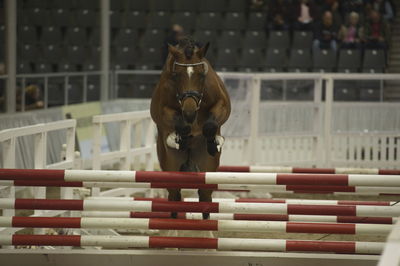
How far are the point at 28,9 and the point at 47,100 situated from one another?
5.86m

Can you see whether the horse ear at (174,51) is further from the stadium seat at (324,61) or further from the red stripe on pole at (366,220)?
the stadium seat at (324,61)

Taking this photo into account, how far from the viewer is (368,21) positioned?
17.1m

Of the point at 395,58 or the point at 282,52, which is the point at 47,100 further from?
the point at 395,58

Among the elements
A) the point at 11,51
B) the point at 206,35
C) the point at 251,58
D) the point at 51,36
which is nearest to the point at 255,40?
the point at 251,58

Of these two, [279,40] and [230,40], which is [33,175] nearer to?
[279,40]

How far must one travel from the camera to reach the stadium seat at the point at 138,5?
19.0 m

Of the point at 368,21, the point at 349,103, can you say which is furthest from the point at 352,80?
the point at 368,21

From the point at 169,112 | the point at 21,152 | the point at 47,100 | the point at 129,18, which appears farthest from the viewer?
the point at 129,18

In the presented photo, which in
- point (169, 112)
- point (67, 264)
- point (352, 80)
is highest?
point (352, 80)

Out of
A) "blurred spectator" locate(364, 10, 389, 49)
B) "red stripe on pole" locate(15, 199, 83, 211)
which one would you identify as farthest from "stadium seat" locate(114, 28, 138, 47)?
"red stripe on pole" locate(15, 199, 83, 211)

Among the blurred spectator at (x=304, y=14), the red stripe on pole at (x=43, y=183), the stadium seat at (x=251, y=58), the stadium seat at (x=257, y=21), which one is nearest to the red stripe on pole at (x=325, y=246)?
the red stripe on pole at (x=43, y=183)

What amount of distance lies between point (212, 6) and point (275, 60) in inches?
87.9

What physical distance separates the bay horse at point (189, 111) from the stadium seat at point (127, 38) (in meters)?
11.8

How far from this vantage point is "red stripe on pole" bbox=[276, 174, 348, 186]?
508cm
